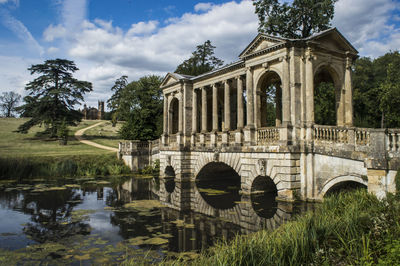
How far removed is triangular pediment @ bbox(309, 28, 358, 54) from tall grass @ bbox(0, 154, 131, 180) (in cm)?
2069

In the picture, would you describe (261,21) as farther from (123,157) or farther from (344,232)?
(344,232)

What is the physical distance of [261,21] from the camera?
92.0 feet

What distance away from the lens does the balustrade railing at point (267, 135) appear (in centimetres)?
1532

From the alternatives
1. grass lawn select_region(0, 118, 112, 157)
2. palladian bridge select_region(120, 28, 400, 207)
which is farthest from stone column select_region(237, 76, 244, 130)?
grass lawn select_region(0, 118, 112, 157)

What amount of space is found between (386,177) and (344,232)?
5153 millimetres

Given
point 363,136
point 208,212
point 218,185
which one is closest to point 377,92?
point 218,185

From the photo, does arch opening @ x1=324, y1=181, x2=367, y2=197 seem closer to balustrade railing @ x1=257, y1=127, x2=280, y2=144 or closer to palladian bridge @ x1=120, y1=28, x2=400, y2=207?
palladian bridge @ x1=120, y1=28, x2=400, y2=207

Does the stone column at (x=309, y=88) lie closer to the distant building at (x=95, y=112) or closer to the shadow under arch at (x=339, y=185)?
the shadow under arch at (x=339, y=185)

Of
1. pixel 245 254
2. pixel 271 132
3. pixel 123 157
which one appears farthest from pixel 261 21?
pixel 245 254

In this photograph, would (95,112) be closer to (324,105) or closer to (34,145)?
(34,145)

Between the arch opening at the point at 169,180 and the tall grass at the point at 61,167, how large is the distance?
16.4ft

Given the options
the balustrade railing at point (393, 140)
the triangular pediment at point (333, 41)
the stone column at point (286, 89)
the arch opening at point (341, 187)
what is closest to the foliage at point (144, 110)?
the stone column at point (286, 89)

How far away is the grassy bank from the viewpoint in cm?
521

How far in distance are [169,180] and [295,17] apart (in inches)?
727
